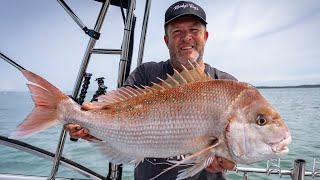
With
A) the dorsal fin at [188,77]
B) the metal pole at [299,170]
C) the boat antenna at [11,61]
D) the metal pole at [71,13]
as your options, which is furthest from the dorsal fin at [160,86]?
the metal pole at [299,170]

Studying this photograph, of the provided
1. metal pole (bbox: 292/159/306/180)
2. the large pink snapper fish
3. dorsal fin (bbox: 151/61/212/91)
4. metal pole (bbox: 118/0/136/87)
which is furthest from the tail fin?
metal pole (bbox: 292/159/306/180)

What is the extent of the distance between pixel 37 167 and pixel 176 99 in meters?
10.1

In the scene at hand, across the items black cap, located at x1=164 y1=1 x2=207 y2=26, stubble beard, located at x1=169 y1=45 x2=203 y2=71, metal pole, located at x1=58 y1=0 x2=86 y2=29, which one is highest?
metal pole, located at x1=58 y1=0 x2=86 y2=29

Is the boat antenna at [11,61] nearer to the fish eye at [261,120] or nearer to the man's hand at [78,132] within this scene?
the man's hand at [78,132]

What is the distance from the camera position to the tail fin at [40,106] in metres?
2.34

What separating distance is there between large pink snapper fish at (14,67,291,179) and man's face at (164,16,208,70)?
2.53ft

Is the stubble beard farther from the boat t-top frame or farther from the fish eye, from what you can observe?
the fish eye

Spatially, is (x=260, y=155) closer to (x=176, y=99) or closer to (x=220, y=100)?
(x=220, y=100)

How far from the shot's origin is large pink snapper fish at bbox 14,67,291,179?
2055mm

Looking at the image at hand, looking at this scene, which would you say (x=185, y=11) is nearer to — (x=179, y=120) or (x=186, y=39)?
(x=186, y=39)

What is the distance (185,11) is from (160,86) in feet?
3.36

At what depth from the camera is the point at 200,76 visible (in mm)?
2334

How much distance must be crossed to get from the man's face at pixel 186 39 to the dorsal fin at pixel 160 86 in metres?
0.70

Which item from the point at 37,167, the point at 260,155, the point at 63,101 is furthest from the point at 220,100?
the point at 37,167
